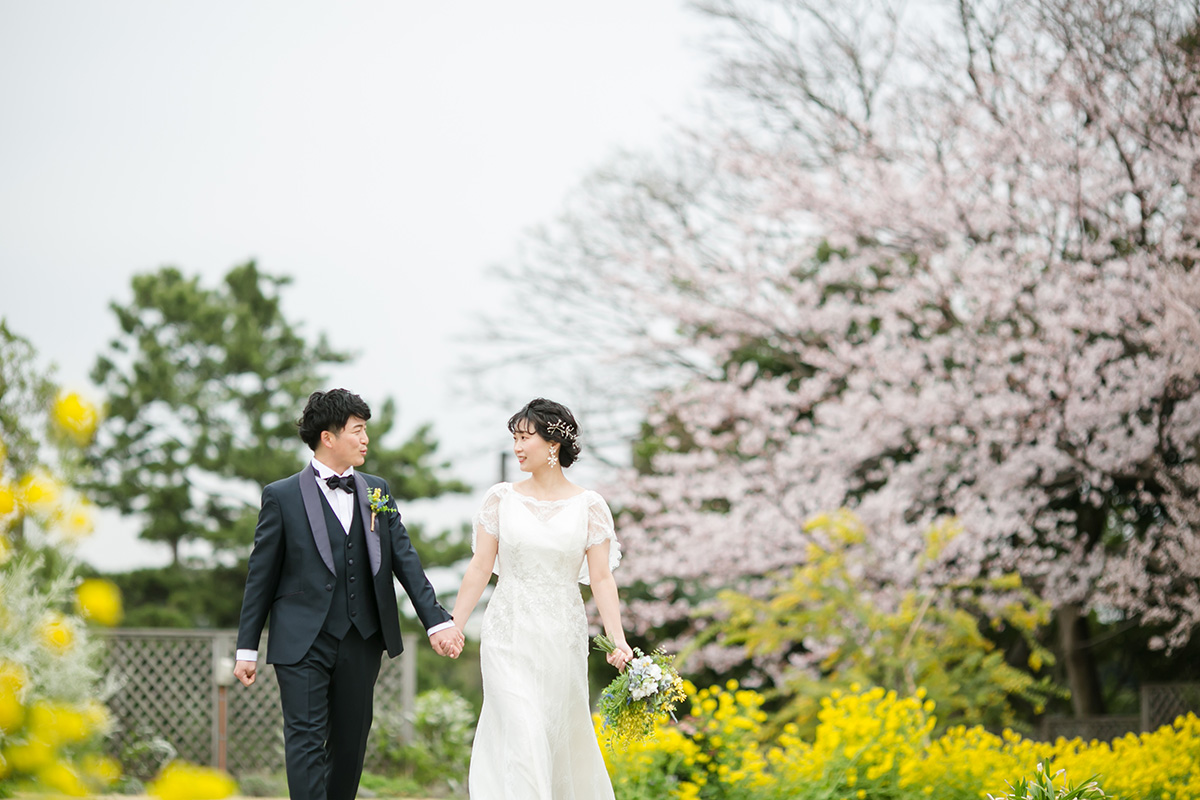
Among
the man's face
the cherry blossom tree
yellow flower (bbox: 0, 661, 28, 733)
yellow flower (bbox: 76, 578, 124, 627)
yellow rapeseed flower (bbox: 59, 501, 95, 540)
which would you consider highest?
the cherry blossom tree

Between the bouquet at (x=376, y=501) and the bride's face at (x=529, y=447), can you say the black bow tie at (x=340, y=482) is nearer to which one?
the bouquet at (x=376, y=501)

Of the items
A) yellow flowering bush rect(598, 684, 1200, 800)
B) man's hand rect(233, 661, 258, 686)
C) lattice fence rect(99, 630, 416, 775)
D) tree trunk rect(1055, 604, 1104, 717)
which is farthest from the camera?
tree trunk rect(1055, 604, 1104, 717)

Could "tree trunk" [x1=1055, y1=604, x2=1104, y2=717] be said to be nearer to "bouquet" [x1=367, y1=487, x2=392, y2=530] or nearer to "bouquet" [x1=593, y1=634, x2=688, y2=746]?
"bouquet" [x1=593, y1=634, x2=688, y2=746]

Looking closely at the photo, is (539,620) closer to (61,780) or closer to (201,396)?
(61,780)

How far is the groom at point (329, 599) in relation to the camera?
412cm

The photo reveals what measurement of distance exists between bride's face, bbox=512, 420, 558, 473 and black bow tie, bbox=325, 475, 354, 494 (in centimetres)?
69

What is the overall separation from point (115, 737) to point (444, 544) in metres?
7.85

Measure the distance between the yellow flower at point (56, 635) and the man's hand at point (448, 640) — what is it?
2.24 metres

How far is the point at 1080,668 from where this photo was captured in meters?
13.1

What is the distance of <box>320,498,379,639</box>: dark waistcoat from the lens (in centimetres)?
425

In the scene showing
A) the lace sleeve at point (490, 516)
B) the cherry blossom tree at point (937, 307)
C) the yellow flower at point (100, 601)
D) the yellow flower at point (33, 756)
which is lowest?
the yellow flower at point (33, 756)

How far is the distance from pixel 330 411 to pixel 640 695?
5.28ft

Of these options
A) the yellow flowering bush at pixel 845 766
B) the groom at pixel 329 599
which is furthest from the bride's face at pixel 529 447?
the yellow flowering bush at pixel 845 766

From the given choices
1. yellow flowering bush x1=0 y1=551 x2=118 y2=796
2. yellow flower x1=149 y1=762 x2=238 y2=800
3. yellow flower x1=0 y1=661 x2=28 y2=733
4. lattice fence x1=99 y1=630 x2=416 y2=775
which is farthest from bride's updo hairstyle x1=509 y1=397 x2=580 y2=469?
lattice fence x1=99 y1=630 x2=416 y2=775
